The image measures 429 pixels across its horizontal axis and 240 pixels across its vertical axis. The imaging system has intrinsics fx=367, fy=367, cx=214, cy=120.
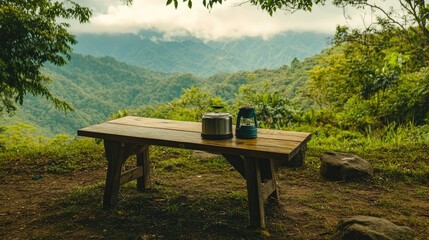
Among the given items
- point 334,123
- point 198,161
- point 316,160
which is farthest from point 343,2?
point 198,161

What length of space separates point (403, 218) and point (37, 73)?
4.75 meters

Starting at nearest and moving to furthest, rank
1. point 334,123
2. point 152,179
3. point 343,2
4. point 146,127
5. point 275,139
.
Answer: point 275,139
point 146,127
point 152,179
point 334,123
point 343,2

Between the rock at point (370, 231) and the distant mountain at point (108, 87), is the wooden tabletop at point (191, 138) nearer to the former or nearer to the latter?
the rock at point (370, 231)

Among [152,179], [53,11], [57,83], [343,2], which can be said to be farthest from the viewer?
[57,83]

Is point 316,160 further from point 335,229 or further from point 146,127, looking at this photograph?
point 146,127

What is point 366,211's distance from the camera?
3.23 metres

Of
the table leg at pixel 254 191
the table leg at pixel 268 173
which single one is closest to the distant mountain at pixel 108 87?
the table leg at pixel 268 173

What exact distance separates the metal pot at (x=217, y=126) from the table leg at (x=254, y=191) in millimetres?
265

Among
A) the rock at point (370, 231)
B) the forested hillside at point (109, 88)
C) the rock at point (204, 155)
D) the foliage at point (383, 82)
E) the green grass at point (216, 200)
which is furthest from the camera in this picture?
the forested hillside at point (109, 88)

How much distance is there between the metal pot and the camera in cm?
278

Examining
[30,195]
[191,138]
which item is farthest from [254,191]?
[30,195]

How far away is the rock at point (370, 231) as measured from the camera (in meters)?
2.39

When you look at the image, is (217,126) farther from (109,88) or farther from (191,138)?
(109,88)

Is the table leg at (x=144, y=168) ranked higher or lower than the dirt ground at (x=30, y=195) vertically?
higher
